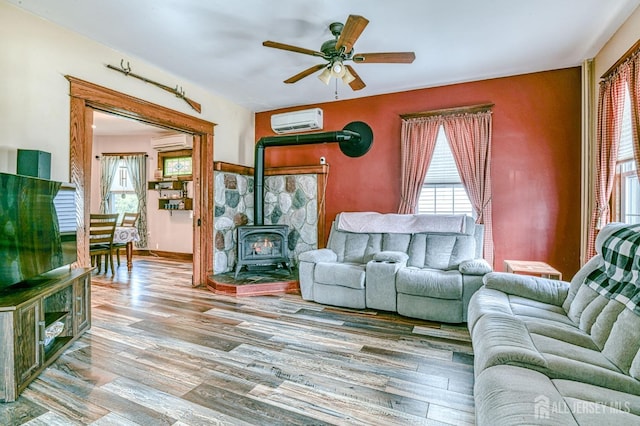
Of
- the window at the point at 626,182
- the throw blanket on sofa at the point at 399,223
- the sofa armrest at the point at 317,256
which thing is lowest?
the sofa armrest at the point at 317,256

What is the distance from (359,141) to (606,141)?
8.91 ft

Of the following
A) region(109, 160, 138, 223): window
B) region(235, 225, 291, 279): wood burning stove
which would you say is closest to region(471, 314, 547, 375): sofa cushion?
region(235, 225, 291, 279): wood burning stove

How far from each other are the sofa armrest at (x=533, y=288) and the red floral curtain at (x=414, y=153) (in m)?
1.88

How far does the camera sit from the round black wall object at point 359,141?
455 centimetres

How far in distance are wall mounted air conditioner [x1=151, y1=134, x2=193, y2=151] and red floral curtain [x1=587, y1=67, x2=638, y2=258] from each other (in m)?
6.14

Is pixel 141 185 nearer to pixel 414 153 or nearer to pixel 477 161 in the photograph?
pixel 414 153

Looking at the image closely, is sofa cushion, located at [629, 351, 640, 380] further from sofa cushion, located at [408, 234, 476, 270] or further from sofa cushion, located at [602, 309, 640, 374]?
sofa cushion, located at [408, 234, 476, 270]

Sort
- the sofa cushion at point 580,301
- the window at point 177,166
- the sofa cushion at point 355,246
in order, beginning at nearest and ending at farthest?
the sofa cushion at point 580,301 → the sofa cushion at point 355,246 → the window at point 177,166

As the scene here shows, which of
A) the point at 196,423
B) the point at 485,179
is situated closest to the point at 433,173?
the point at 485,179

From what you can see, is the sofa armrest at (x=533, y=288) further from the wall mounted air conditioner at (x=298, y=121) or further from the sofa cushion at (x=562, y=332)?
the wall mounted air conditioner at (x=298, y=121)

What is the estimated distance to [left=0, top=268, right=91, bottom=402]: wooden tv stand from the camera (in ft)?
5.91

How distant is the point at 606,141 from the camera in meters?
2.91

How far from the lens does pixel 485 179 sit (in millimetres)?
3855

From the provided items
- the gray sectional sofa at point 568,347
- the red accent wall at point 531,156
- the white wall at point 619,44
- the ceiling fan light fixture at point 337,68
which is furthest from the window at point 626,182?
the ceiling fan light fixture at point 337,68
